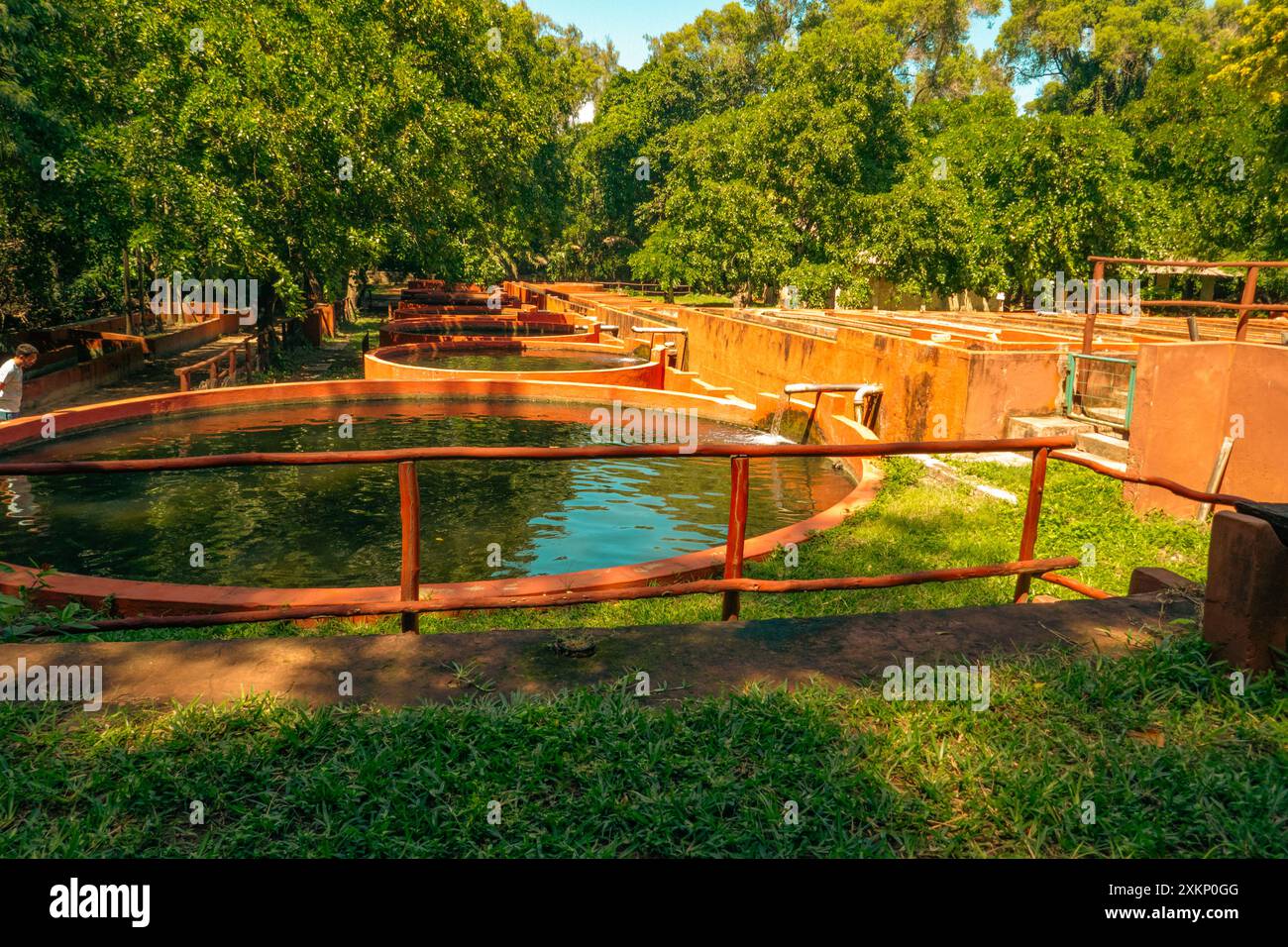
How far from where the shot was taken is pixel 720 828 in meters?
2.74

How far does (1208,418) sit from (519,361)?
1705cm

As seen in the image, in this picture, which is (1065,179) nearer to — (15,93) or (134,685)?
(15,93)

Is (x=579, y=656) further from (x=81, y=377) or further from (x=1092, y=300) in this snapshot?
(x=81, y=377)

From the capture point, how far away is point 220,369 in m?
19.0

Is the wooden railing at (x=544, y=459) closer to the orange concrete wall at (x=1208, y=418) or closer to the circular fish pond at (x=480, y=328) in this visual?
the orange concrete wall at (x=1208, y=418)

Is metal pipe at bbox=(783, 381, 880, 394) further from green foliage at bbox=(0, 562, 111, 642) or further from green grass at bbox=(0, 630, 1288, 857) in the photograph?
green foliage at bbox=(0, 562, 111, 642)

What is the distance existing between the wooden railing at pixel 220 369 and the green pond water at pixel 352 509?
5.36ft

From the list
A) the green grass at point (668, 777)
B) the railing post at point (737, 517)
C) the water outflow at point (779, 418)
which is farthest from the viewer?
the water outflow at point (779, 418)

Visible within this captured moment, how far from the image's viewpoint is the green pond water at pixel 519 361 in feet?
70.6

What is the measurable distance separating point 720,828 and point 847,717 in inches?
35.4

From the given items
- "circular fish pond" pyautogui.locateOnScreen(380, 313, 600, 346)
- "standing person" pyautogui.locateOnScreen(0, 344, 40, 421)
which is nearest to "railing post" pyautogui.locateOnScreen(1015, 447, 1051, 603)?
"standing person" pyautogui.locateOnScreen(0, 344, 40, 421)

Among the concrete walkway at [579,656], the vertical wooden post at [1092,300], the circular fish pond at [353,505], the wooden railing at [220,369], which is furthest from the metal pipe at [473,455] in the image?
the wooden railing at [220,369]

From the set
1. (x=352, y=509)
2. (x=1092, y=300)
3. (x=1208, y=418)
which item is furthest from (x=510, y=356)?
(x=1208, y=418)
